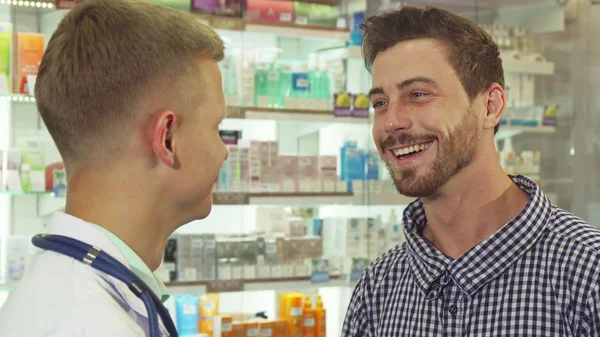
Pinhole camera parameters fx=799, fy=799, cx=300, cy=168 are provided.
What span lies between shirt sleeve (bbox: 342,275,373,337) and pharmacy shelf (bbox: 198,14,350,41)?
2.93 meters

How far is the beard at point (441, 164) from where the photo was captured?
1758 mm

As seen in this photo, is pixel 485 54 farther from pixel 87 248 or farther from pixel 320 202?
pixel 320 202

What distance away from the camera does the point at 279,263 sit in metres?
4.92

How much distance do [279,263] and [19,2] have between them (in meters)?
2.11

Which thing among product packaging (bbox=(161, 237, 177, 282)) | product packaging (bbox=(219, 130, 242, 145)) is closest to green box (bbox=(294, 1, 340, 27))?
product packaging (bbox=(219, 130, 242, 145))

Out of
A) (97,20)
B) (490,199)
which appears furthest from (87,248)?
(490,199)

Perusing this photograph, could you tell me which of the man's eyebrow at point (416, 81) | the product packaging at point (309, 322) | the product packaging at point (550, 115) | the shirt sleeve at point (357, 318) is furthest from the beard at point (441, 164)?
the product packaging at point (550, 115)

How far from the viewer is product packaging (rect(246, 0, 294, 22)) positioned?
4.82 metres

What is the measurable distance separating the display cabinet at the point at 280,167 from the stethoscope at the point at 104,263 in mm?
3342

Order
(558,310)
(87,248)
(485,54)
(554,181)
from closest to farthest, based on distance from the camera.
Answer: (87,248)
(558,310)
(485,54)
(554,181)

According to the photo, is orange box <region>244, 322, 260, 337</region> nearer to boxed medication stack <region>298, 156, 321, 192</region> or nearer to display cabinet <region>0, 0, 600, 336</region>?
display cabinet <region>0, 0, 600, 336</region>

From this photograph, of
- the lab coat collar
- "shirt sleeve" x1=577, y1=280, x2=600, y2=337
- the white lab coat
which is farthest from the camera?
"shirt sleeve" x1=577, y1=280, x2=600, y2=337

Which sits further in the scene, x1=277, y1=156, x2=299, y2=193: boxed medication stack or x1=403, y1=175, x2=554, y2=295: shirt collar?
x1=277, y1=156, x2=299, y2=193: boxed medication stack

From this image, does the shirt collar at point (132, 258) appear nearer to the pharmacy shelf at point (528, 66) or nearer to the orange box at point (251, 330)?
the orange box at point (251, 330)
